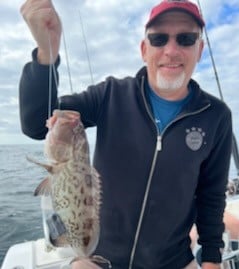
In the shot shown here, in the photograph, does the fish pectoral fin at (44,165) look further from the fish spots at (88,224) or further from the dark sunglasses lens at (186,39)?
the dark sunglasses lens at (186,39)

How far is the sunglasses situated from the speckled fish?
2.65 ft

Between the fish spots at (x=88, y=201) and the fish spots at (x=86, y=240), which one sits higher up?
the fish spots at (x=88, y=201)

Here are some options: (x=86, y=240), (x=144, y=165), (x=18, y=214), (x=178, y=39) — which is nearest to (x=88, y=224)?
(x=86, y=240)

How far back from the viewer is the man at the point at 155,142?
2.18 m

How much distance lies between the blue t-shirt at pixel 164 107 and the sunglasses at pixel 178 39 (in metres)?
0.32

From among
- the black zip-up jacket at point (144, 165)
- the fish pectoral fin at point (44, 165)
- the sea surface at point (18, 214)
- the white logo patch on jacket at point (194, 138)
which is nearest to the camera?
the fish pectoral fin at point (44, 165)

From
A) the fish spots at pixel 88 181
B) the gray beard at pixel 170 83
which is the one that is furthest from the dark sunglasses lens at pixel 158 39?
the fish spots at pixel 88 181

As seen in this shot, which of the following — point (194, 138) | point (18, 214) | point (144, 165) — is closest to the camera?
point (144, 165)

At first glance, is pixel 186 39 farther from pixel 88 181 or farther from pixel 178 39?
pixel 88 181

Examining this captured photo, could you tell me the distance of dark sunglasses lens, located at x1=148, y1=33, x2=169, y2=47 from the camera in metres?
2.22

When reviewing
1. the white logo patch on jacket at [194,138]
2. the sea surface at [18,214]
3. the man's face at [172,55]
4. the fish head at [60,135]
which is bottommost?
the sea surface at [18,214]

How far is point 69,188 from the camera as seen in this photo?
169 cm

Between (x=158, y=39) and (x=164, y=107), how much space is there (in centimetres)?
44

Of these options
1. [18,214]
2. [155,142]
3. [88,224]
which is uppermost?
[155,142]
